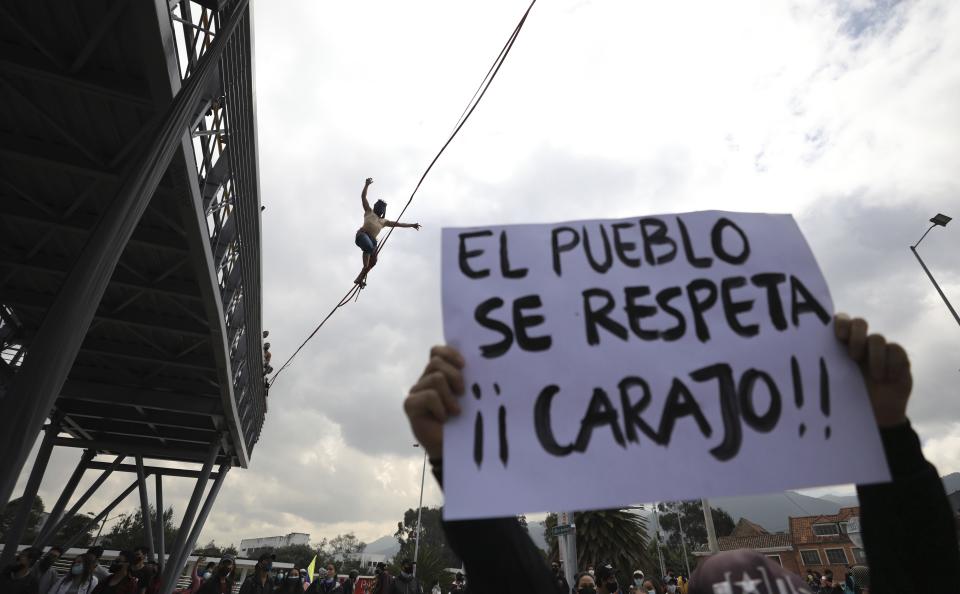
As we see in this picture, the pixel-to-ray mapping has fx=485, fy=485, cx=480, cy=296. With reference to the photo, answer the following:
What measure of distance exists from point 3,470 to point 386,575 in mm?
9390


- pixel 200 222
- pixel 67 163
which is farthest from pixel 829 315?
pixel 67 163

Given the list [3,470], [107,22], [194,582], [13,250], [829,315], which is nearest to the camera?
[829,315]

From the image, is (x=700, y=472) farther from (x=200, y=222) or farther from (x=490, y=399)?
(x=200, y=222)

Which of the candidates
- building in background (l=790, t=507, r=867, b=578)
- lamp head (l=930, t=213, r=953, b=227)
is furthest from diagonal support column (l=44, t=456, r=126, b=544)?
building in background (l=790, t=507, r=867, b=578)

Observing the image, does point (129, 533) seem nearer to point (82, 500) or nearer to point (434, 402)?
point (82, 500)

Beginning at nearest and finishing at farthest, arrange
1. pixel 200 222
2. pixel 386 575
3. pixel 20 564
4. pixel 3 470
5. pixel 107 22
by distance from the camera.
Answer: pixel 3 470 → pixel 107 22 → pixel 20 564 → pixel 200 222 → pixel 386 575

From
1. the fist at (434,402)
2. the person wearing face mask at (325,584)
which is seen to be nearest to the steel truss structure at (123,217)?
the fist at (434,402)

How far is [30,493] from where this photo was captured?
16.4 metres

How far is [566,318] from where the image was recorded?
4.76 ft

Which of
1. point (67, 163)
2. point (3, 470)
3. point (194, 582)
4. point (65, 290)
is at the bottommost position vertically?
point (194, 582)

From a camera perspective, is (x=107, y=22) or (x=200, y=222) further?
(x=200, y=222)

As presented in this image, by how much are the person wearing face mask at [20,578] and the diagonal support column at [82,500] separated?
13267mm

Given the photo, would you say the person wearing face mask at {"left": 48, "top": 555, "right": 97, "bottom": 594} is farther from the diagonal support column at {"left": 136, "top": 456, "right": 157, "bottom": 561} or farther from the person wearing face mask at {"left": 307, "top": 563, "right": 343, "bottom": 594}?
the diagonal support column at {"left": 136, "top": 456, "right": 157, "bottom": 561}

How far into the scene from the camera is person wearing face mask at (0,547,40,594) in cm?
706
